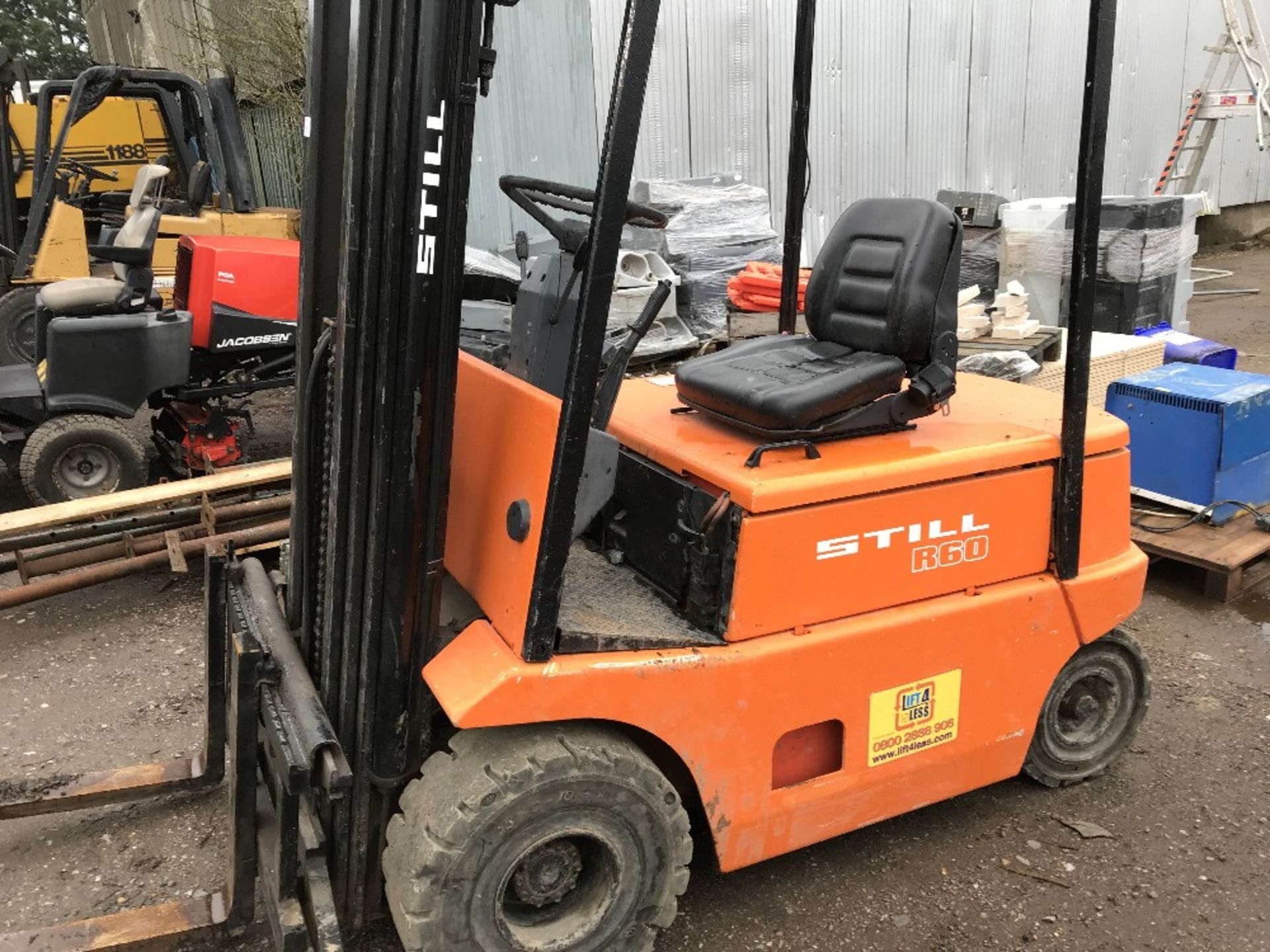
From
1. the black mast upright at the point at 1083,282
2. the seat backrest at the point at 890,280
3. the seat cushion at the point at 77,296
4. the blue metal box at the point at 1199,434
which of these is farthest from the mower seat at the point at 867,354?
the seat cushion at the point at 77,296

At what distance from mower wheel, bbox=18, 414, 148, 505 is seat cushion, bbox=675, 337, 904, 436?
373 cm

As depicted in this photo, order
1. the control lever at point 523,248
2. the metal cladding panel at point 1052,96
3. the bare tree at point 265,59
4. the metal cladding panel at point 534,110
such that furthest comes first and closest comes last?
the bare tree at point 265,59 → the metal cladding panel at point 1052,96 → the metal cladding panel at point 534,110 → the control lever at point 523,248

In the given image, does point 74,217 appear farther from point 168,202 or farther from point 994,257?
point 994,257

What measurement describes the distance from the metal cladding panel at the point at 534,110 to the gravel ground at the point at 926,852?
15.8 ft

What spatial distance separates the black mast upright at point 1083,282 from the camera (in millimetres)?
2514

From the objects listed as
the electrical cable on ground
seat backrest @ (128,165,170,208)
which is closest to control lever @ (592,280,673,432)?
the electrical cable on ground

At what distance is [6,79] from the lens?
30.1ft

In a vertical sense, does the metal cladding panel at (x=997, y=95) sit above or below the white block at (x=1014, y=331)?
above

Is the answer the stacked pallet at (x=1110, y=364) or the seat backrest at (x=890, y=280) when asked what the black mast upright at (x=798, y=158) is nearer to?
the seat backrest at (x=890, y=280)

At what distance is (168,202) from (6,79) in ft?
6.63

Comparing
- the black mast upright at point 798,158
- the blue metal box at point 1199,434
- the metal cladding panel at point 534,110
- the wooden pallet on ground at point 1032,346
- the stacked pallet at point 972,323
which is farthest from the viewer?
the metal cladding panel at point 534,110

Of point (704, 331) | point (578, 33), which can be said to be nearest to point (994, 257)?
point (704, 331)

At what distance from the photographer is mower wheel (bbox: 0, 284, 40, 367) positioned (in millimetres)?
7719

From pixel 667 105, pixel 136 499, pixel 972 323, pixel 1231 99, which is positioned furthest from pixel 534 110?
pixel 1231 99
